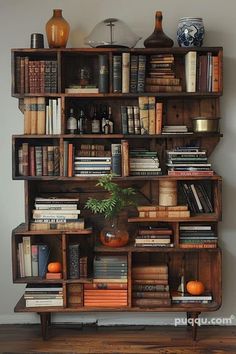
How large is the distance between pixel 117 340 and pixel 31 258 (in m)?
0.74

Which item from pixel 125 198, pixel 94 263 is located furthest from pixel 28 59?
pixel 94 263

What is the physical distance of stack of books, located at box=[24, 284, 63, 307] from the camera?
133 inches

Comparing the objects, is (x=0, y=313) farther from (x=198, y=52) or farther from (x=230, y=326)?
(x=198, y=52)

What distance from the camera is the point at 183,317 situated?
370 centimetres

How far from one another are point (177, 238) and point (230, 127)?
2.65ft

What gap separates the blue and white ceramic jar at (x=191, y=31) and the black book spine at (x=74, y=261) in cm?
141

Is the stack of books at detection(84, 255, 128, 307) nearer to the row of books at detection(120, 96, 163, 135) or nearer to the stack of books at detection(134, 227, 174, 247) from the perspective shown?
the stack of books at detection(134, 227, 174, 247)

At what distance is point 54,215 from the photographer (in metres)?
3.40

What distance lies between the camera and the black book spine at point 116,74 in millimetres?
3299

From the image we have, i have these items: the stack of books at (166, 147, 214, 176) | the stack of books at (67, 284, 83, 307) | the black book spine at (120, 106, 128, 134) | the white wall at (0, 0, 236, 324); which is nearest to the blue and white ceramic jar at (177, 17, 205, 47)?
the white wall at (0, 0, 236, 324)

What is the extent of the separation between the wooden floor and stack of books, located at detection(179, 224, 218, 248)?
60cm

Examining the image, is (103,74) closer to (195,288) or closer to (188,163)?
(188,163)

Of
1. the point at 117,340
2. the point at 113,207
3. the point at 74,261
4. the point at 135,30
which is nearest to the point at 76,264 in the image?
the point at 74,261

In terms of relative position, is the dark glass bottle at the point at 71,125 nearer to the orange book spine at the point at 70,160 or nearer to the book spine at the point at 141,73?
the orange book spine at the point at 70,160
